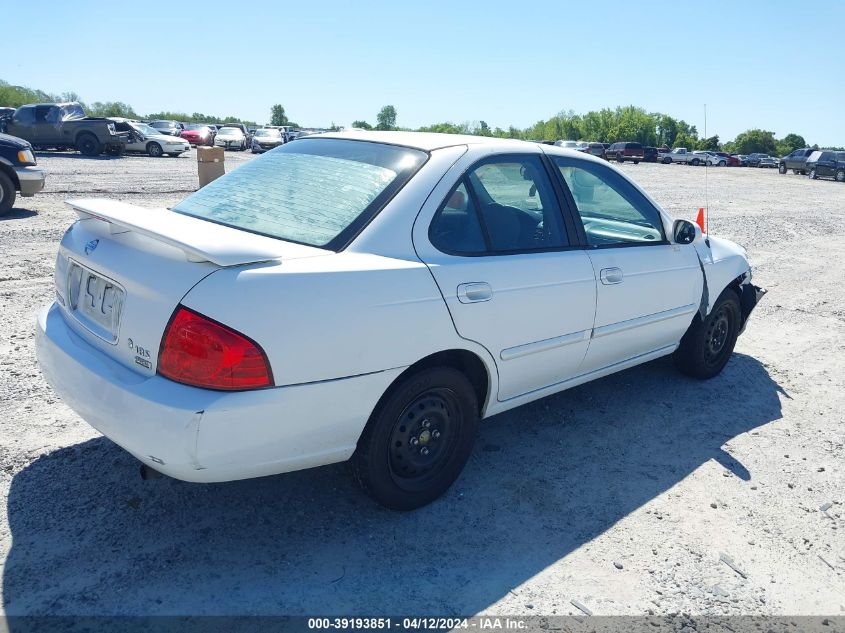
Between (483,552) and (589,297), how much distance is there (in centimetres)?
148

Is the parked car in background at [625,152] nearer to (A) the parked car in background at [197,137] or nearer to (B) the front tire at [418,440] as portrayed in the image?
(A) the parked car in background at [197,137]

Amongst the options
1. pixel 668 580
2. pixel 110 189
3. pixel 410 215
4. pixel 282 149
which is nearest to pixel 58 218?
pixel 110 189

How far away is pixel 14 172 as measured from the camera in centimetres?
1036

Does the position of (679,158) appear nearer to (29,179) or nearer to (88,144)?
(88,144)

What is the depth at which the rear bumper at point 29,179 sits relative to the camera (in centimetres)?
1042

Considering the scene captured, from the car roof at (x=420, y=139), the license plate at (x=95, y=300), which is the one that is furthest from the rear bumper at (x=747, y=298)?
the license plate at (x=95, y=300)

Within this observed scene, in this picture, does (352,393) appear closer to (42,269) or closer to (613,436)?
(613,436)

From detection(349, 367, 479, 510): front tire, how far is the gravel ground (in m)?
0.15

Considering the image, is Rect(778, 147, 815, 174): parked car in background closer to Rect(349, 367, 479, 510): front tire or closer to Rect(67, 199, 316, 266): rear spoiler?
Rect(349, 367, 479, 510): front tire

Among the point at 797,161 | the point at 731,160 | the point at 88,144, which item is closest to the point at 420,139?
the point at 88,144

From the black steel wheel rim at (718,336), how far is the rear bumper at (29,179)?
32.6 feet

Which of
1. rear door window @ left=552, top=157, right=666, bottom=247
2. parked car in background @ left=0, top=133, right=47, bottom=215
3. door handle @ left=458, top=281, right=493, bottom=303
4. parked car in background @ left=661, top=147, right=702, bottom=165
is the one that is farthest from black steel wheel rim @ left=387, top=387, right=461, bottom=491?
parked car in background @ left=661, top=147, right=702, bottom=165

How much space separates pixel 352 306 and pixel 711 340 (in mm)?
3311

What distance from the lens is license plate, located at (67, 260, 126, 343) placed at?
9.18ft
